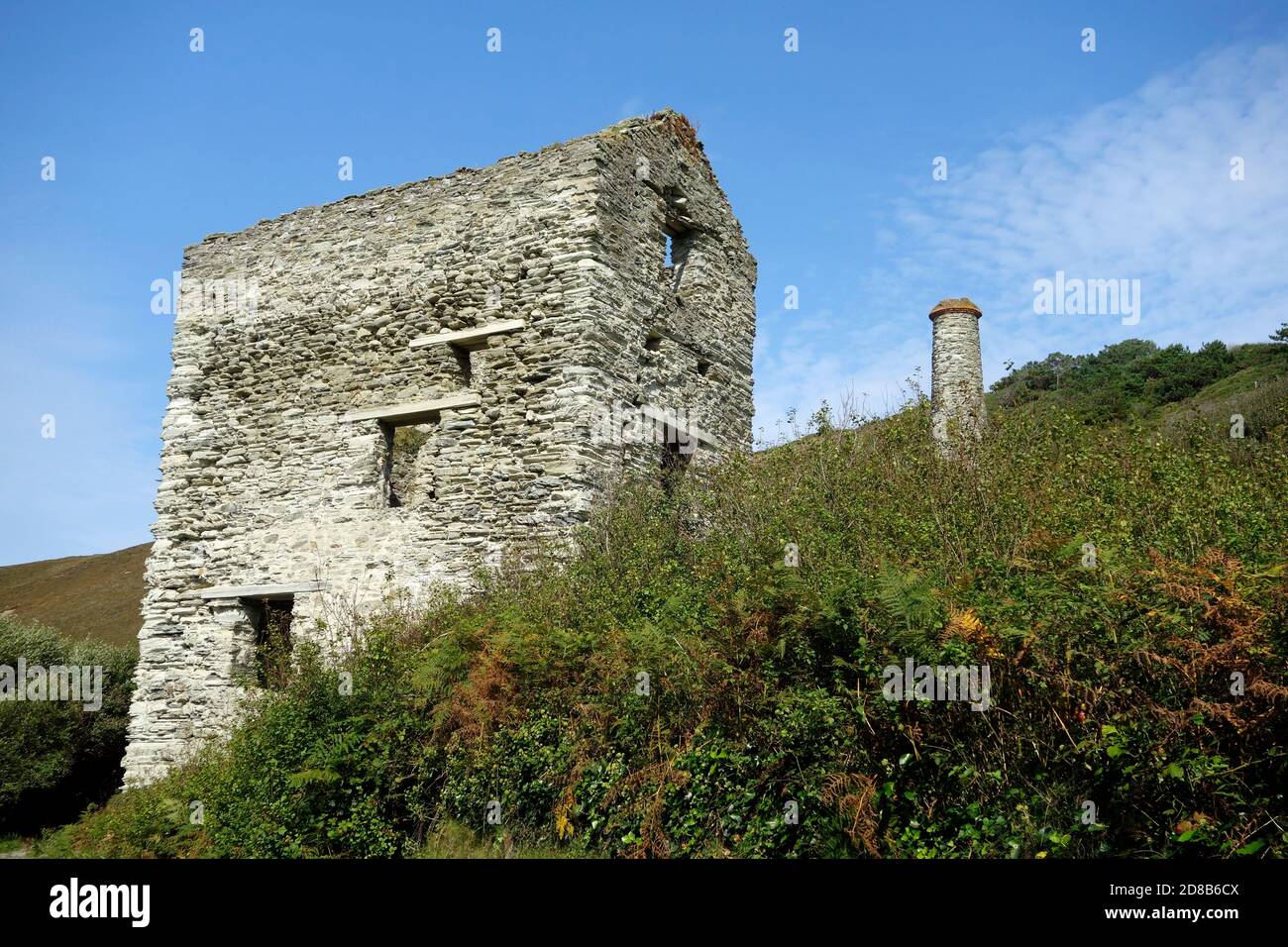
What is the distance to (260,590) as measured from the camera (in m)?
13.0

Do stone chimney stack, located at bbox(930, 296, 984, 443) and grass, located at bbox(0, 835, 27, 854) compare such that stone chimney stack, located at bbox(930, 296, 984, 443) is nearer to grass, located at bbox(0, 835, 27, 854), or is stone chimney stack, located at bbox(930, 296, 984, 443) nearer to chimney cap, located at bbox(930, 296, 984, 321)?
chimney cap, located at bbox(930, 296, 984, 321)

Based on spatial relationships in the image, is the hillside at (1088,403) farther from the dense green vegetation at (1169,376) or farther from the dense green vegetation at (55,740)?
the dense green vegetation at (55,740)

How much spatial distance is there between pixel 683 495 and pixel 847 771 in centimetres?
561

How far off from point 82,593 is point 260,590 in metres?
23.6

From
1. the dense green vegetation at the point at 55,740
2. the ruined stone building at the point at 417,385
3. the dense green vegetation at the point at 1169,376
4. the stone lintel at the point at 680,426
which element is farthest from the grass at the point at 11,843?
the dense green vegetation at the point at 1169,376

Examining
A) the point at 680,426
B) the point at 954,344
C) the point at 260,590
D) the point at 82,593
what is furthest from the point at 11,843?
the point at 954,344

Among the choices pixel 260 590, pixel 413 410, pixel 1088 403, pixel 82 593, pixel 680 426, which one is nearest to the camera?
pixel 413 410

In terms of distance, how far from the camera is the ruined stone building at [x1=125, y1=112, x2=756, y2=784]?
11.8 meters

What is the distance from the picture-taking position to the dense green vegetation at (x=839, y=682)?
17.2 ft

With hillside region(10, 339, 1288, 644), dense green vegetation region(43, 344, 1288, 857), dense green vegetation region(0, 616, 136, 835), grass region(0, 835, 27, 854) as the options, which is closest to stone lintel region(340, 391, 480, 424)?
dense green vegetation region(43, 344, 1288, 857)

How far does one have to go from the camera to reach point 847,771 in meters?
5.98

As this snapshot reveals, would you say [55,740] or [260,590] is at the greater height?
[260,590]

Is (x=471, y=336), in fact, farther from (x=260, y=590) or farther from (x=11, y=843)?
(x=11, y=843)

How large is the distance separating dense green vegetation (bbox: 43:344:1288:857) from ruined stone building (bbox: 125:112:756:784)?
5.23 ft
